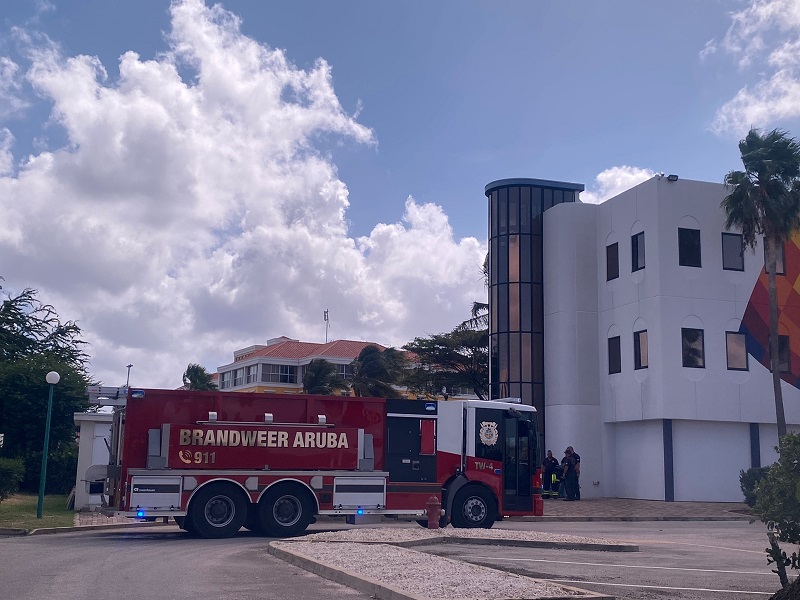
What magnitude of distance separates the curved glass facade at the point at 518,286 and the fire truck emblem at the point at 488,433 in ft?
62.2

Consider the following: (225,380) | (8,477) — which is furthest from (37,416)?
(225,380)

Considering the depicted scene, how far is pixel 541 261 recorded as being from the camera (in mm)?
39500

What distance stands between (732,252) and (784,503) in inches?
1146

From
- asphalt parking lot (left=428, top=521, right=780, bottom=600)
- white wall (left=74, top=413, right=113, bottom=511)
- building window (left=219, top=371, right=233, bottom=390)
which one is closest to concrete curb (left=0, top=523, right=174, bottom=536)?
white wall (left=74, top=413, right=113, bottom=511)

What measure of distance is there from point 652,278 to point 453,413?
53.6ft

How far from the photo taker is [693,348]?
33.7m

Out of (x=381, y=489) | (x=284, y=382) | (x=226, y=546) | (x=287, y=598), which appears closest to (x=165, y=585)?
(x=287, y=598)

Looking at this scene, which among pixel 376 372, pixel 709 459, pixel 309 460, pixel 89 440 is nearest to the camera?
pixel 309 460

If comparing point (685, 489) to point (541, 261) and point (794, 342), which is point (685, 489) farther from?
point (541, 261)

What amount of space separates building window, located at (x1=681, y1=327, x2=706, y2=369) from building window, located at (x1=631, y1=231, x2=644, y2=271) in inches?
120

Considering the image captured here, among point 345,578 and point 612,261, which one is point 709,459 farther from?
point 345,578

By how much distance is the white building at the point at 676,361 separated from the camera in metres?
33.3

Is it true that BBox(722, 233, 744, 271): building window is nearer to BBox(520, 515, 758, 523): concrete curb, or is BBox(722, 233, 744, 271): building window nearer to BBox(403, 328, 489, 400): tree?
BBox(520, 515, 758, 523): concrete curb

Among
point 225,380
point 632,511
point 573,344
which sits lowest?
point 632,511
